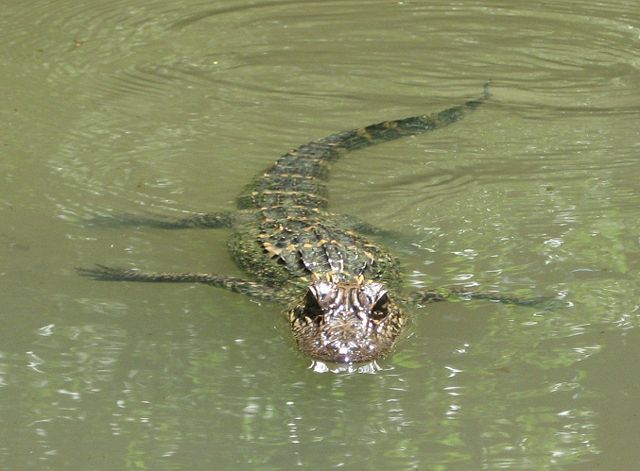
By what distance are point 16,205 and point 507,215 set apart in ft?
11.5

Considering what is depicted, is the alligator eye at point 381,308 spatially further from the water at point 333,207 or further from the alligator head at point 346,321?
the water at point 333,207

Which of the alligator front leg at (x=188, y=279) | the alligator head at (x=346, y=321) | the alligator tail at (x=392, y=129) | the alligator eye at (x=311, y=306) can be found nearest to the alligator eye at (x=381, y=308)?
the alligator head at (x=346, y=321)

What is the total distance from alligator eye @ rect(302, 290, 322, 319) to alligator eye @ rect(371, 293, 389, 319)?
0.31m

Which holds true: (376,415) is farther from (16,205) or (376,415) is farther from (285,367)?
(16,205)

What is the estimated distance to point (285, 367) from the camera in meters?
6.06

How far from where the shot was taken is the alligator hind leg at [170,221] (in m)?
7.70

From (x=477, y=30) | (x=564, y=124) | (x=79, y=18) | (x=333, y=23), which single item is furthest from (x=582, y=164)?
(x=79, y=18)

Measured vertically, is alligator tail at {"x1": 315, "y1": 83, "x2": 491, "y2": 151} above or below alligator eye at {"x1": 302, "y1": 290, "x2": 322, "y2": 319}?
above

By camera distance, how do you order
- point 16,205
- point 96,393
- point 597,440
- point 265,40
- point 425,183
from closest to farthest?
point 597,440
point 96,393
point 16,205
point 425,183
point 265,40

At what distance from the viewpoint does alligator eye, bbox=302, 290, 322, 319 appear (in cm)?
638

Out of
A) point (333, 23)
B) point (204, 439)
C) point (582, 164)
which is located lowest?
point (204, 439)

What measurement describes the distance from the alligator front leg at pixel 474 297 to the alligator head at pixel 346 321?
219mm

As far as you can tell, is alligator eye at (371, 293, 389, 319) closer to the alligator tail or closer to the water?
the water

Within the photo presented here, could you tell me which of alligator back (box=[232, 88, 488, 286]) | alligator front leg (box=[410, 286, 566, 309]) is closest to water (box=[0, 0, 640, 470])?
alligator front leg (box=[410, 286, 566, 309])
